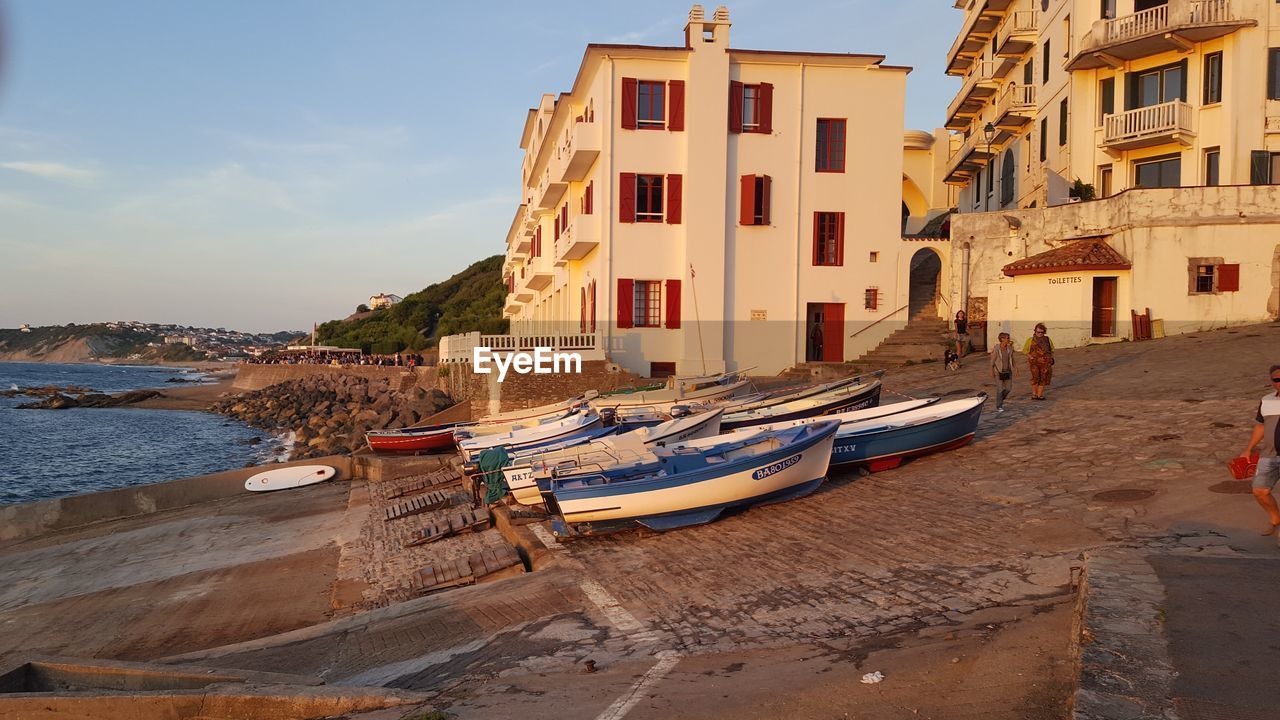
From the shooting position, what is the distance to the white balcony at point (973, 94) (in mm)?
39213

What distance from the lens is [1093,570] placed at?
7.26 m

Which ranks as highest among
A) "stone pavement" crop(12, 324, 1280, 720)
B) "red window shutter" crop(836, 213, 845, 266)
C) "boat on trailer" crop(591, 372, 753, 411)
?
"red window shutter" crop(836, 213, 845, 266)

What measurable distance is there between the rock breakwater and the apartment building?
19.2 meters

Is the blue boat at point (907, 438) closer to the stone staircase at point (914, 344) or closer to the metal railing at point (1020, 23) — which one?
the stone staircase at point (914, 344)

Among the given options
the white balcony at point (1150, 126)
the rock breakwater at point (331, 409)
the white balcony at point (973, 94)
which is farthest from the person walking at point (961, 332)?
the rock breakwater at point (331, 409)

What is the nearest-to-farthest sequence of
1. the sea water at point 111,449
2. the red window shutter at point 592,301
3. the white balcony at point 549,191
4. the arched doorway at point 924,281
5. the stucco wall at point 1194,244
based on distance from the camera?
1. the stucco wall at point 1194,244
2. the sea water at point 111,449
3. the red window shutter at point 592,301
4. the arched doorway at point 924,281
5. the white balcony at point 549,191

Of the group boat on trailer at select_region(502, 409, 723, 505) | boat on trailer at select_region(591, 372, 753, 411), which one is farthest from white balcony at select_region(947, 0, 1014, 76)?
boat on trailer at select_region(502, 409, 723, 505)

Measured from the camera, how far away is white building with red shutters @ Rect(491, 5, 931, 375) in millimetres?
27906

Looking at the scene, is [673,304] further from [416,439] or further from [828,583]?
[828,583]

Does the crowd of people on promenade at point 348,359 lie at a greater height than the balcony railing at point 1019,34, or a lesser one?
lesser

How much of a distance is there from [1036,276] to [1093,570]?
20.8 metres

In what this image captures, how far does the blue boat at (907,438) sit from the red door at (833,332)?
14.8 meters

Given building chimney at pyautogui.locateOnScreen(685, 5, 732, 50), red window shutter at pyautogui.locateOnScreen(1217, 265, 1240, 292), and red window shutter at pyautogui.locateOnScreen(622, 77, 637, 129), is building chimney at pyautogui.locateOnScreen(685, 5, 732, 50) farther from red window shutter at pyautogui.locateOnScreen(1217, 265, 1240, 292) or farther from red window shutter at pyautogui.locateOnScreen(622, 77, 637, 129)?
red window shutter at pyautogui.locateOnScreen(1217, 265, 1240, 292)

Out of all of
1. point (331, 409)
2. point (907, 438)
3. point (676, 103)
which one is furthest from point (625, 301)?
point (331, 409)
